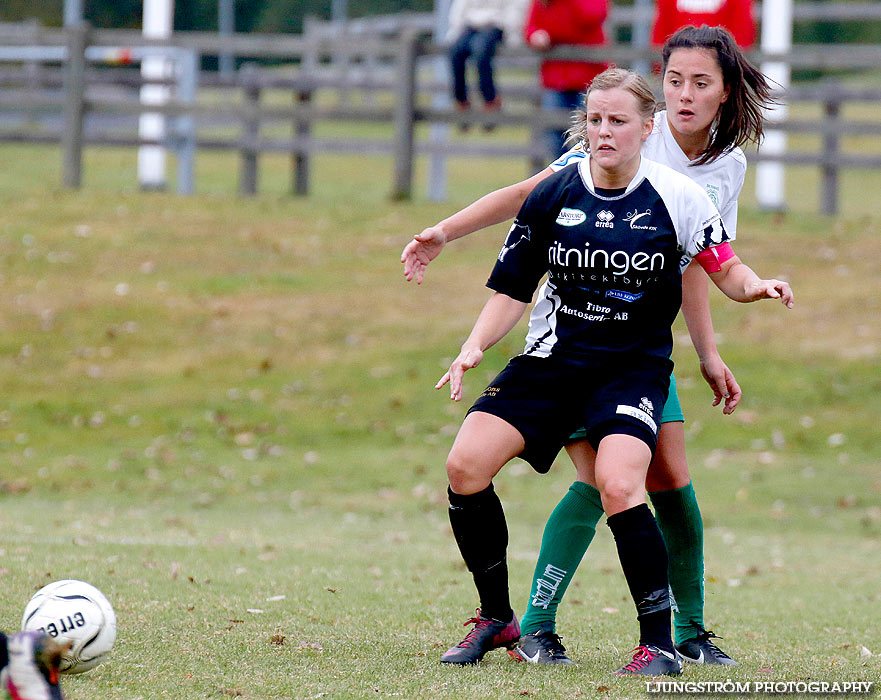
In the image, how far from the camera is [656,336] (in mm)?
4453

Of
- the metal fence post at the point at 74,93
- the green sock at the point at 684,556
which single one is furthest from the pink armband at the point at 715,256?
the metal fence post at the point at 74,93

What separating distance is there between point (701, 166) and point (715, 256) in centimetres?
36

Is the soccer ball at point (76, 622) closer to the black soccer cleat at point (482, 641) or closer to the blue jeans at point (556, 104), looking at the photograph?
the black soccer cleat at point (482, 641)

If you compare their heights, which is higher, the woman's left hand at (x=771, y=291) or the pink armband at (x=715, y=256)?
the pink armband at (x=715, y=256)

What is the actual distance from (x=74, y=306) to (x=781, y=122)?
771cm

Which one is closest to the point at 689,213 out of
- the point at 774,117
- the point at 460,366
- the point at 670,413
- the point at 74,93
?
the point at 670,413

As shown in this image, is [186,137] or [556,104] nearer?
[556,104]

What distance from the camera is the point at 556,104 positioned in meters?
14.8

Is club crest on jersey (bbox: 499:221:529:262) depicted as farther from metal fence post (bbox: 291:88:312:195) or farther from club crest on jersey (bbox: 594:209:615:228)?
metal fence post (bbox: 291:88:312:195)

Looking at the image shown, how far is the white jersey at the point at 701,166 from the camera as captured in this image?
4617 mm

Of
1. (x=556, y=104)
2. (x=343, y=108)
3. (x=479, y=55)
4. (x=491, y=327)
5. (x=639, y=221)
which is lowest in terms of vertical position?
(x=491, y=327)

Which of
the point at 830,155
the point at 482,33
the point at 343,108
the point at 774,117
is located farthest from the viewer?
the point at 774,117

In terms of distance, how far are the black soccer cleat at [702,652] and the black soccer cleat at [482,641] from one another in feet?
2.07

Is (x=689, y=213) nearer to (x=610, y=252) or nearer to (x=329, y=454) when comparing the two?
(x=610, y=252)
